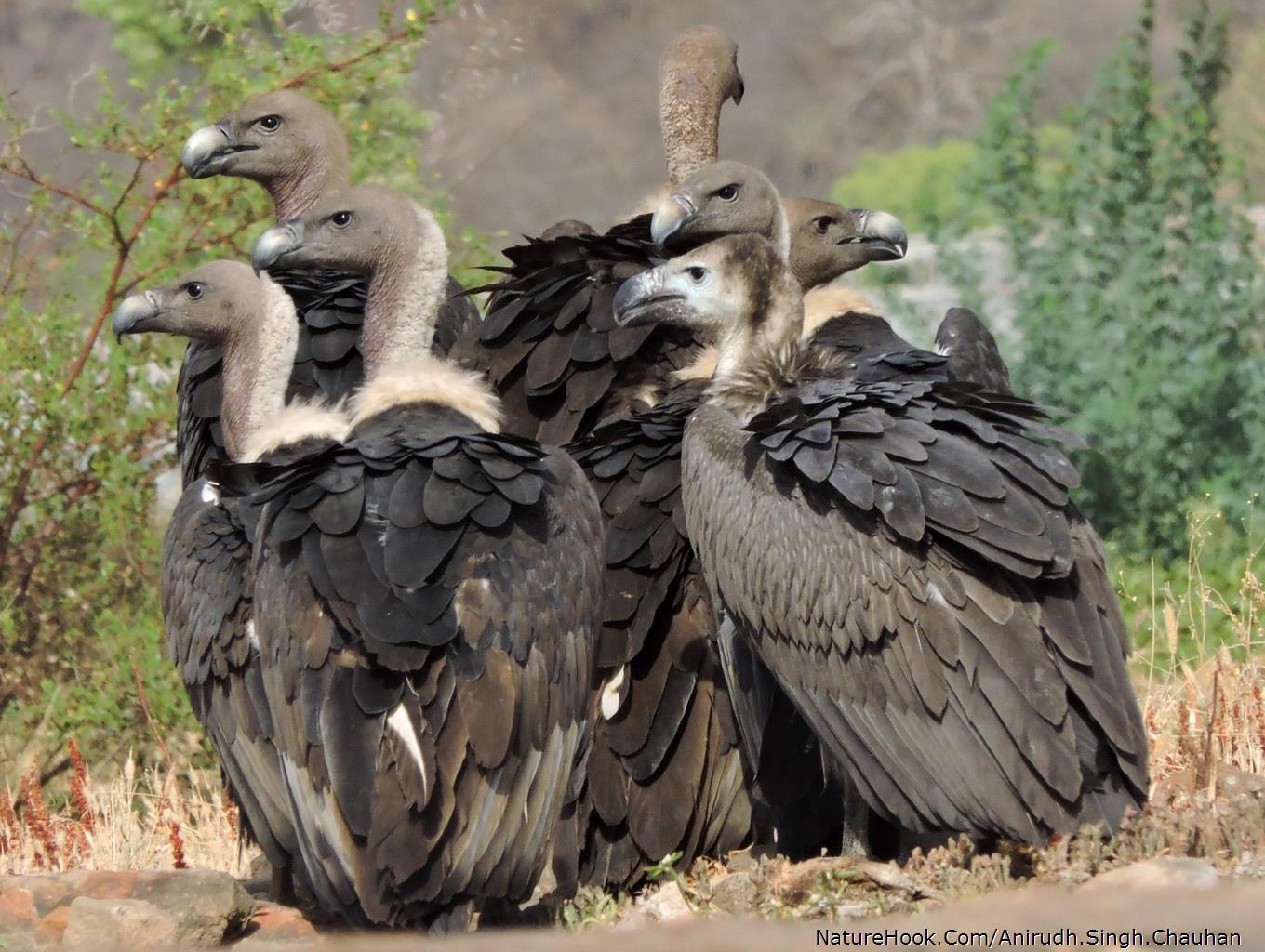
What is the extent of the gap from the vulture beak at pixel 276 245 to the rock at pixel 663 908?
8.05 ft

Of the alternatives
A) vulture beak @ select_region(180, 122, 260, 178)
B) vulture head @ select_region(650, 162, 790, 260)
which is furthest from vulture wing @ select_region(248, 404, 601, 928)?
vulture beak @ select_region(180, 122, 260, 178)

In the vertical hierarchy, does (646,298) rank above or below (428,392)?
above

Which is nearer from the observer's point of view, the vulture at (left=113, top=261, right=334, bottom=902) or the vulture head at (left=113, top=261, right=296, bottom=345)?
the vulture at (left=113, top=261, right=334, bottom=902)

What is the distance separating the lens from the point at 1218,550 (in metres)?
10.2

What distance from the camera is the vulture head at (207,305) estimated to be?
6.57 m

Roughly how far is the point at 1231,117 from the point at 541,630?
789 inches

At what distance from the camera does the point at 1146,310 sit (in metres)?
10.7

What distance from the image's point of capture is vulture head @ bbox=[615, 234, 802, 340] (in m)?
5.84

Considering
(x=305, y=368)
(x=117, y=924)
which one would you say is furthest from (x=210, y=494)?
(x=117, y=924)

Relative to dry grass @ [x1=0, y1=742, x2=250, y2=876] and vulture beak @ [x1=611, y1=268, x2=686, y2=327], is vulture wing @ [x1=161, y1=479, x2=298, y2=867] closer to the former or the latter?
dry grass @ [x1=0, y1=742, x2=250, y2=876]

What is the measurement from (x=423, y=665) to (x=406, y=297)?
1807 mm

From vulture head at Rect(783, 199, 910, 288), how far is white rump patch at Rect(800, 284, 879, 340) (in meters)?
0.30

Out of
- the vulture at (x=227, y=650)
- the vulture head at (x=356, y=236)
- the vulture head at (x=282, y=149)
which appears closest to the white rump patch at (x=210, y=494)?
the vulture at (x=227, y=650)

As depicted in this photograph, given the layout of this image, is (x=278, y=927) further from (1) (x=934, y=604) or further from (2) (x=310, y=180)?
(2) (x=310, y=180)
